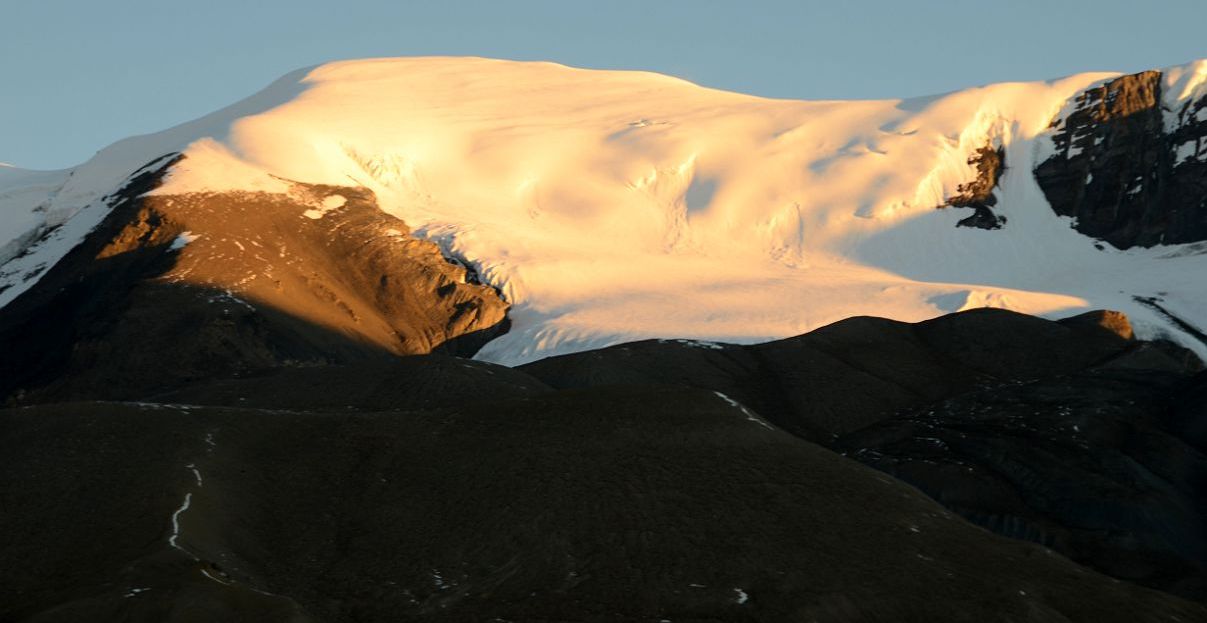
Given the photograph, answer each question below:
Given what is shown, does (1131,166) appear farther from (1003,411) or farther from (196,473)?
(196,473)

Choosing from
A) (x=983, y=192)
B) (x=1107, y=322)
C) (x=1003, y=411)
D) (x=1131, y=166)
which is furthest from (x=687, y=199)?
(x=1003, y=411)

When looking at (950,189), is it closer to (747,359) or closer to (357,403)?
(747,359)

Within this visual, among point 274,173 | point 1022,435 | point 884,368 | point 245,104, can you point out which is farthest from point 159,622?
point 245,104

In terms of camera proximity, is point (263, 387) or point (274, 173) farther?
point (274, 173)

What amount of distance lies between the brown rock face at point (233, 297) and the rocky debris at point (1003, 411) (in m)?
25.8

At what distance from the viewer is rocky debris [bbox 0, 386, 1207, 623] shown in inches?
1516

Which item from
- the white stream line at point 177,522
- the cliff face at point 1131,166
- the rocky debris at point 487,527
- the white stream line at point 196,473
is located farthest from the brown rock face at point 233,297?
the cliff face at point 1131,166

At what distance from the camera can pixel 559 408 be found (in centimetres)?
5722

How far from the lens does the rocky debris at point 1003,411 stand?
6438 cm

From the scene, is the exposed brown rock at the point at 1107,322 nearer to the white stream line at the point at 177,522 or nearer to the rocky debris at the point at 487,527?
the rocky debris at the point at 487,527

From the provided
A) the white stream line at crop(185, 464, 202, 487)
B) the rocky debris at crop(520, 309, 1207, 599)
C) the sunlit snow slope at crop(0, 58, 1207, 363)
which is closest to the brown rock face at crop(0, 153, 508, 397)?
the sunlit snow slope at crop(0, 58, 1207, 363)

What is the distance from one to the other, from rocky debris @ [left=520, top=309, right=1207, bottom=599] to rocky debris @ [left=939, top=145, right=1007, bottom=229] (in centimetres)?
5250

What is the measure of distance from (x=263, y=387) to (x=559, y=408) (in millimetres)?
26605

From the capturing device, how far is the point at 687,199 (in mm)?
171000
